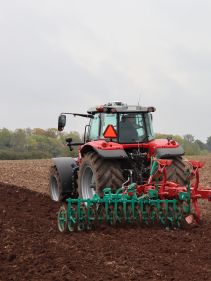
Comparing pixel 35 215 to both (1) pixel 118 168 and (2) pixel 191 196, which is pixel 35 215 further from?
(2) pixel 191 196

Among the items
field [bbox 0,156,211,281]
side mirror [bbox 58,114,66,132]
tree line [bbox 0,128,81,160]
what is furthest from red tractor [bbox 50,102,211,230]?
tree line [bbox 0,128,81,160]

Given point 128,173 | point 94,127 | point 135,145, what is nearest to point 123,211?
point 128,173

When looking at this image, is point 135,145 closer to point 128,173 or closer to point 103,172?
point 128,173

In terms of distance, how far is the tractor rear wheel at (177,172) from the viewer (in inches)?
335

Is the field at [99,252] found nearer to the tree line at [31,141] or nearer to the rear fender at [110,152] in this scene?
the rear fender at [110,152]

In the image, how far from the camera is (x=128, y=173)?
8805 mm

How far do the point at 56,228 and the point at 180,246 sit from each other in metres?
1.94

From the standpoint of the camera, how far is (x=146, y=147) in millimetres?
8977

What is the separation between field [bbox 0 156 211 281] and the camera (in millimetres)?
5168

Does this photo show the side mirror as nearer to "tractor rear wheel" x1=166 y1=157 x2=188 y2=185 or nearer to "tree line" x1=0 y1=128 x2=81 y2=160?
"tractor rear wheel" x1=166 y1=157 x2=188 y2=185

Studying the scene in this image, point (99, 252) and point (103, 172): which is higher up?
point (103, 172)

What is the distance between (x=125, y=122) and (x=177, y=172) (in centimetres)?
124

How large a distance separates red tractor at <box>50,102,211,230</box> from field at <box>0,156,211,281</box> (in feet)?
1.14

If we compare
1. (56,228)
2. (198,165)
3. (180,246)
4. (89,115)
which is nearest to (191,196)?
(198,165)
